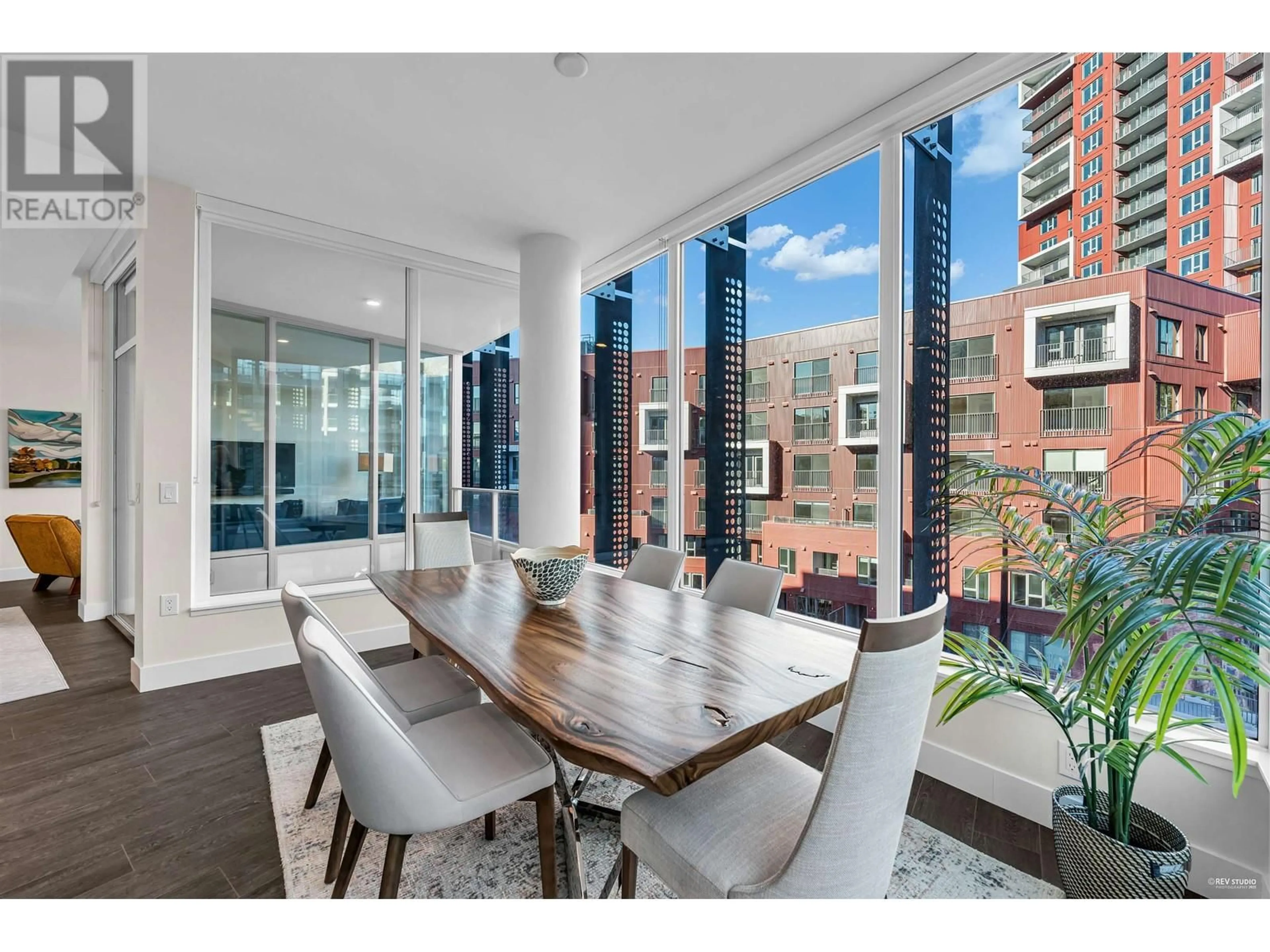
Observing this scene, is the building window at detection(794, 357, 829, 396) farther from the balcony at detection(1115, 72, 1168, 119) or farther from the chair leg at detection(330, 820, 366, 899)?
the chair leg at detection(330, 820, 366, 899)

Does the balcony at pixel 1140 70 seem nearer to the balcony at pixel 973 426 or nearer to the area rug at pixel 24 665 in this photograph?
the balcony at pixel 973 426

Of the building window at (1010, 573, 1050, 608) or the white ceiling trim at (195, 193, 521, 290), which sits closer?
the building window at (1010, 573, 1050, 608)

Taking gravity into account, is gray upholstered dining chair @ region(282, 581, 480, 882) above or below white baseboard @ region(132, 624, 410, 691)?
above

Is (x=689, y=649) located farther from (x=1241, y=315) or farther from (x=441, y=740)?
(x=1241, y=315)

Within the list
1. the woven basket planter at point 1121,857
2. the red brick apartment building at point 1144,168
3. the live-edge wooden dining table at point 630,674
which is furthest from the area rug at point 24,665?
the red brick apartment building at point 1144,168

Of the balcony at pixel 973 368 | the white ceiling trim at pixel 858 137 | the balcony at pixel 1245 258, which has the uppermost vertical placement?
the white ceiling trim at pixel 858 137

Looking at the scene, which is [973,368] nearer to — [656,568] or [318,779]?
[656,568]

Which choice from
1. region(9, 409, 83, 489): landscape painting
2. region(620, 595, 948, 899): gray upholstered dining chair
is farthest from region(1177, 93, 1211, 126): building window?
region(9, 409, 83, 489): landscape painting

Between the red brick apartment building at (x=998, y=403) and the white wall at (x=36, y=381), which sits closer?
the red brick apartment building at (x=998, y=403)
